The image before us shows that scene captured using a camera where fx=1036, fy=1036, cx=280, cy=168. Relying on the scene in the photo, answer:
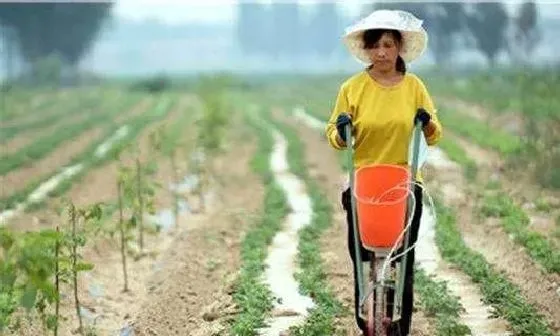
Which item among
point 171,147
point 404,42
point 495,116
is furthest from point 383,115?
point 495,116

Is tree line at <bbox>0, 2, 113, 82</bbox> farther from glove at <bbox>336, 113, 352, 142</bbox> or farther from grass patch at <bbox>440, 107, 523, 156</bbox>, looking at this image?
glove at <bbox>336, 113, 352, 142</bbox>

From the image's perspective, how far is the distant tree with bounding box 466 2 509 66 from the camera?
6056 cm

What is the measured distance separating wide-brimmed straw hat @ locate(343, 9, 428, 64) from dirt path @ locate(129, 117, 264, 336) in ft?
6.98

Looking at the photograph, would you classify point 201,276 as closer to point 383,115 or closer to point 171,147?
point 383,115

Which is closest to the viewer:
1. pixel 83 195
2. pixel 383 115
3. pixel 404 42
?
pixel 383 115

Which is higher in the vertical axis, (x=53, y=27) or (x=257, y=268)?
(x=257, y=268)

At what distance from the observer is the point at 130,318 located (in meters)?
7.90

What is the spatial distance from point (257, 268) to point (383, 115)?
138 inches

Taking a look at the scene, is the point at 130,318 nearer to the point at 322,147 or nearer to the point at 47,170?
the point at 47,170

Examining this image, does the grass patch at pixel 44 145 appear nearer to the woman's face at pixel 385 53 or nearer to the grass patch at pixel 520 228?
the grass patch at pixel 520 228

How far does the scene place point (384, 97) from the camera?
545 centimetres

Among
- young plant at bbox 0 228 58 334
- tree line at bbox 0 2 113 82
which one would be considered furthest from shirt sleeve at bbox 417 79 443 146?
tree line at bbox 0 2 113 82

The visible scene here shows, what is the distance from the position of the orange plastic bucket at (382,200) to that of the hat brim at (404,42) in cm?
66

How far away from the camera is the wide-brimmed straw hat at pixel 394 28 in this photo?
5410 millimetres
